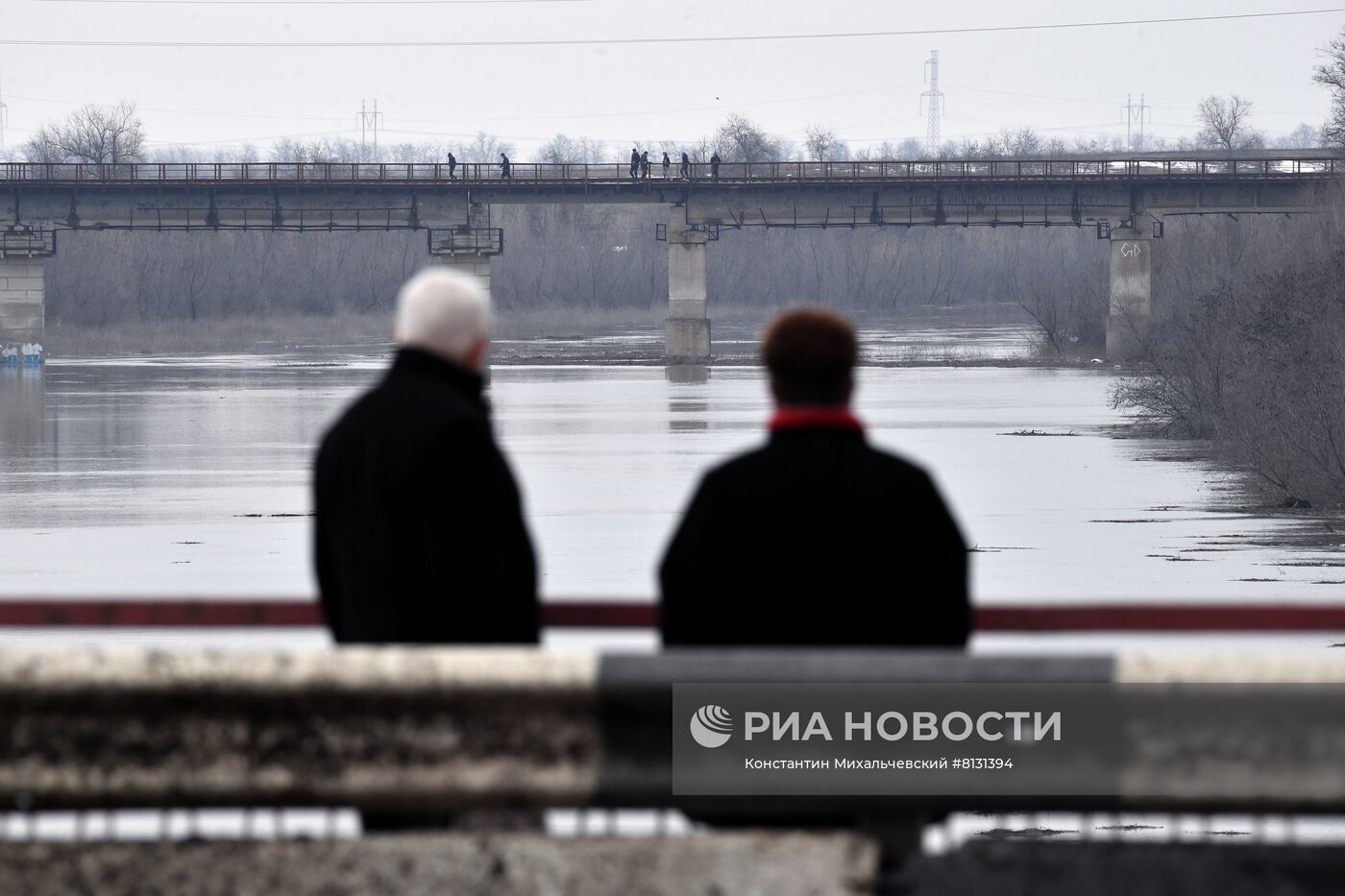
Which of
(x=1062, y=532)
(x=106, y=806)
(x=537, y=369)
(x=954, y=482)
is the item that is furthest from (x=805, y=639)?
(x=537, y=369)

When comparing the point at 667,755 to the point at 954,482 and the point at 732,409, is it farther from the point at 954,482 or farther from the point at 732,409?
the point at 732,409

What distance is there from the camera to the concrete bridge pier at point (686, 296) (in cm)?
8462

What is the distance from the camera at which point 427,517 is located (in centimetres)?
499

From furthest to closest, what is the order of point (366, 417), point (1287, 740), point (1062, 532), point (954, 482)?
point (954, 482) → point (1062, 532) → point (366, 417) → point (1287, 740)

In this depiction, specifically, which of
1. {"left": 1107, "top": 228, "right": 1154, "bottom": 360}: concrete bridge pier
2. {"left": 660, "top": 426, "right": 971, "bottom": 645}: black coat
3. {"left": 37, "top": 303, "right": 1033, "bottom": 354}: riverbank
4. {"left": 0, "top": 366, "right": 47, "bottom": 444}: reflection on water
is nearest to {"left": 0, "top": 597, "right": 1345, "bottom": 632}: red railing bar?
{"left": 660, "top": 426, "right": 971, "bottom": 645}: black coat

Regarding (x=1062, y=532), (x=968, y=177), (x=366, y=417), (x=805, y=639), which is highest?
(x=968, y=177)

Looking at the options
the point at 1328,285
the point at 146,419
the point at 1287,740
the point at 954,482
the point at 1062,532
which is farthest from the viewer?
the point at 146,419

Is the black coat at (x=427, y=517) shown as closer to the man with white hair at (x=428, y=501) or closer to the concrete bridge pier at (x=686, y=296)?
the man with white hair at (x=428, y=501)

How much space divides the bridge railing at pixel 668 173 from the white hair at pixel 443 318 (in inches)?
3270

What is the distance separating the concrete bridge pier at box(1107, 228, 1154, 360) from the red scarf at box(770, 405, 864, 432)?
77.1 metres

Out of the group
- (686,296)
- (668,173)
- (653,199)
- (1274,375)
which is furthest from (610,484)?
(668,173)

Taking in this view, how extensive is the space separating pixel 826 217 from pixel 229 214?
27.5m

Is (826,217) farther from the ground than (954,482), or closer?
farther from the ground

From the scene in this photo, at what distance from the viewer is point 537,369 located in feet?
262
